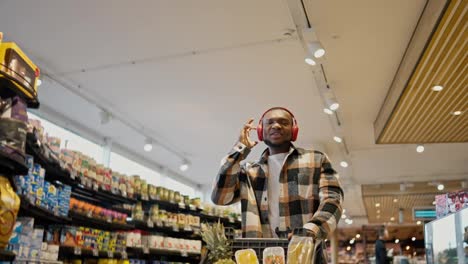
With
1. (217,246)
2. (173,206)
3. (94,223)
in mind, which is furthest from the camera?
(173,206)

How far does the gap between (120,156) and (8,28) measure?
16.9 feet

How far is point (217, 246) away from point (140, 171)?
9.44 metres

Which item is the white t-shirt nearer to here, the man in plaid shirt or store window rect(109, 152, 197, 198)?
the man in plaid shirt

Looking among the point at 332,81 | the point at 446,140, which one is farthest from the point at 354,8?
the point at 446,140

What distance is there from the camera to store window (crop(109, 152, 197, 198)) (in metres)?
10.1

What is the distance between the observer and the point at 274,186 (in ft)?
7.66

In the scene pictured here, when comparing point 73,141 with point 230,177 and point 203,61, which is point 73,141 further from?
point 230,177

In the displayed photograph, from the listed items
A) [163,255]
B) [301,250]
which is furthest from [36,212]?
[163,255]

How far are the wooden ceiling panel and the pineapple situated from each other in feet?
11.0

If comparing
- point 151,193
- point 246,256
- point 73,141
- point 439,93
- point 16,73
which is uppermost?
point 439,93

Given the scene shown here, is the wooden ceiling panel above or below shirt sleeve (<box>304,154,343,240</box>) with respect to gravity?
above

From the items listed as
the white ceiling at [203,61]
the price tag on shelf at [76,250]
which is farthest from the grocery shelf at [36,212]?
the white ceiling at [203,61]

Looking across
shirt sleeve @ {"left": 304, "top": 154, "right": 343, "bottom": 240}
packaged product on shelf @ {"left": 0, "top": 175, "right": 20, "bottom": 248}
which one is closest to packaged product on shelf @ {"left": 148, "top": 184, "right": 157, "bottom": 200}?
packaged product on shelf @ {"left": 0, "top": 175, "right": 20, "bottom": 248}

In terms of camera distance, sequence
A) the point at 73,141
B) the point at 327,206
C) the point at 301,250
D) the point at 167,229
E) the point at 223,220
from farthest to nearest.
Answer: the point at 73,141, the point at 223,220, the point at 167,229, the point at 327,206, the point at 301,250
